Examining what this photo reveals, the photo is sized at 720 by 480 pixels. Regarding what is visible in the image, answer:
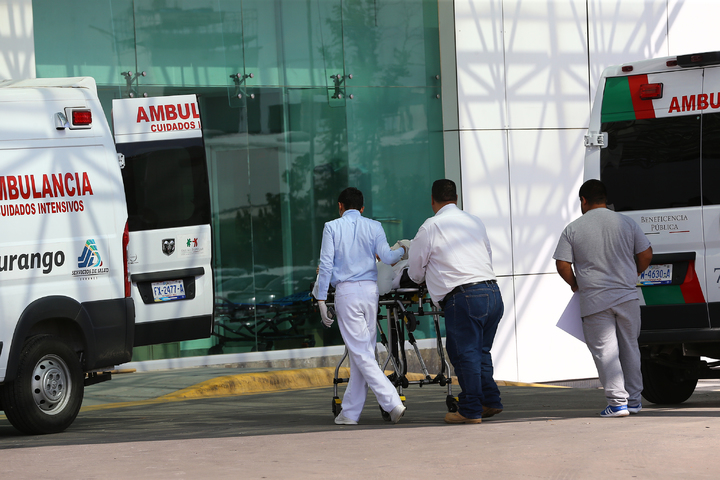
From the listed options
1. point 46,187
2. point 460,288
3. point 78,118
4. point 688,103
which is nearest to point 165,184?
point 78,118

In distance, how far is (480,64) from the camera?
15930mm

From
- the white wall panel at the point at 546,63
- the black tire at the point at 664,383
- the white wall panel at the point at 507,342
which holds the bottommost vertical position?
the white wall panel at the point at 507,342

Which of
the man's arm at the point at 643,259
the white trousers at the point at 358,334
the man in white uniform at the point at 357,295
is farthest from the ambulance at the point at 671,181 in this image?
the white trousers at the point at 358,334

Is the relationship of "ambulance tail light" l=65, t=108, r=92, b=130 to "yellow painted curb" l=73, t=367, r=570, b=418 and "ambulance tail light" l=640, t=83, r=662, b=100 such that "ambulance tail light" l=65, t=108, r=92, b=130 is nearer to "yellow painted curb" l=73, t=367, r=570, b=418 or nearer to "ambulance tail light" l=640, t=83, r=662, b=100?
"yellow painted curb" l=73, t=367, r=570, b=418

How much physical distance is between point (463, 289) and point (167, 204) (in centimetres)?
398

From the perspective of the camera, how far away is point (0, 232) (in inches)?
304

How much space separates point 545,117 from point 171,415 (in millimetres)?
9008

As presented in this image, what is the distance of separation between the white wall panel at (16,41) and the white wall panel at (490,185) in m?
6.38

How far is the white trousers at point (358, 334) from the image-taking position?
770 cm

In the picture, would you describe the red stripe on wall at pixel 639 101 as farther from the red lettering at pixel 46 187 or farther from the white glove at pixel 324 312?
the red lettering at pixel 46 187

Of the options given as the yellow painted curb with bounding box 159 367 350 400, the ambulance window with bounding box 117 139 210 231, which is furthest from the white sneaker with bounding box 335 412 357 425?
the yellow painted curb with bounding box 159 367 350 400

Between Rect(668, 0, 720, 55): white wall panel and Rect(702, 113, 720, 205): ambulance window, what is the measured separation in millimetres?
9683

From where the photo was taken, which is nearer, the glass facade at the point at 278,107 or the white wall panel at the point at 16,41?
the white wall panel at the point at 16,41

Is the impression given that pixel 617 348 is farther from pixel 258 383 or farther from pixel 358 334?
pixel 258 383
